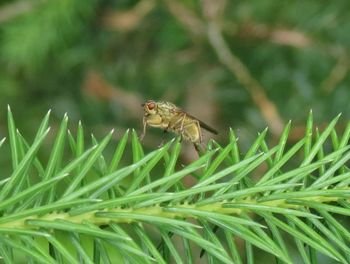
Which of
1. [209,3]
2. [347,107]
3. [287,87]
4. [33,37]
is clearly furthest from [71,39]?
[347,107]

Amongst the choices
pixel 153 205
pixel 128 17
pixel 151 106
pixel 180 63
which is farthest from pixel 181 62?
pixel 153 205

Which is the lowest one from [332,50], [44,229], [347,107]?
[44,229]

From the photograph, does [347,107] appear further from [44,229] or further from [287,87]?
[44,229]

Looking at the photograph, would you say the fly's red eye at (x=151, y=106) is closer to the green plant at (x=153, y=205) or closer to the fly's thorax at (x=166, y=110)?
the fly's thorax at (x=166, y=110)

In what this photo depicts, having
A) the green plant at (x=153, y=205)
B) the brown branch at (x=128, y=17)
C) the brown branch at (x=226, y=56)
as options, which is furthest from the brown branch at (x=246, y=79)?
the green plant at (x=153, y=205)

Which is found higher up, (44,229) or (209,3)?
(209,3)

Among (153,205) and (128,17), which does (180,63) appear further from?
(153,205)

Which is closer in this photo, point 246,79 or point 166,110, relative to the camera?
point 166,110
